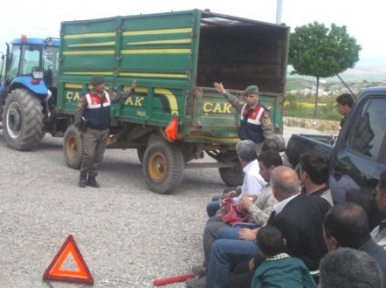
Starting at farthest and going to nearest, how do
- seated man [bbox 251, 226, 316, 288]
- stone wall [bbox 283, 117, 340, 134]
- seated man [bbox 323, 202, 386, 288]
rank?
stone wall [bbox 283, 117, 340, 134] → seated man [bbox 251, 226, 316, 288] → seated man [bbox 323, 202, 386, 288]

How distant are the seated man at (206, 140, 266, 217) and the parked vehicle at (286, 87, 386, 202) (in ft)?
2.62

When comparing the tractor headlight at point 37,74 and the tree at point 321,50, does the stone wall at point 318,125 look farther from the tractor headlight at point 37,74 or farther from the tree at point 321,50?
the tractor headlight at point 37,74

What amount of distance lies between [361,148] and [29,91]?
29.9 feet

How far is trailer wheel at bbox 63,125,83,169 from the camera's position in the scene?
34.8ft

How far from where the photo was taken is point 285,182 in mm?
4277

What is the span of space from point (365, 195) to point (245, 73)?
20.9 feet

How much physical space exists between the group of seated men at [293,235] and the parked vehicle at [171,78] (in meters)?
3.21

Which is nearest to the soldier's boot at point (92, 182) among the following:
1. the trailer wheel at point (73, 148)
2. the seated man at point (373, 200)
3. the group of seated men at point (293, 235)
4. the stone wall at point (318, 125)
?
the trailer wheel at point (73, 148)

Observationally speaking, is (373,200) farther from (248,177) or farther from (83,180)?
(83,180)

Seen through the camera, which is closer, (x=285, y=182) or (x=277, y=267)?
(x=277, y=267)

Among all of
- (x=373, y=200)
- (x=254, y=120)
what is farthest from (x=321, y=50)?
(x=373, y=200)

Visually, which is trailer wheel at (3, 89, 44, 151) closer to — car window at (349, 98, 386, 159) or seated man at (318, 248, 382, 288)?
car window at (349, 98, 386, 159)

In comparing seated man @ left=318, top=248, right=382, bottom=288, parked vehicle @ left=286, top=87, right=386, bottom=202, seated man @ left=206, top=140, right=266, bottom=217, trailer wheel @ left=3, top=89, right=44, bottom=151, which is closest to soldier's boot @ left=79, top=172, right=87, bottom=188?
trailer wheel @ left=3, top=89, right=44, bottom=151

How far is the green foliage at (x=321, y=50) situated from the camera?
28656 millimetres
